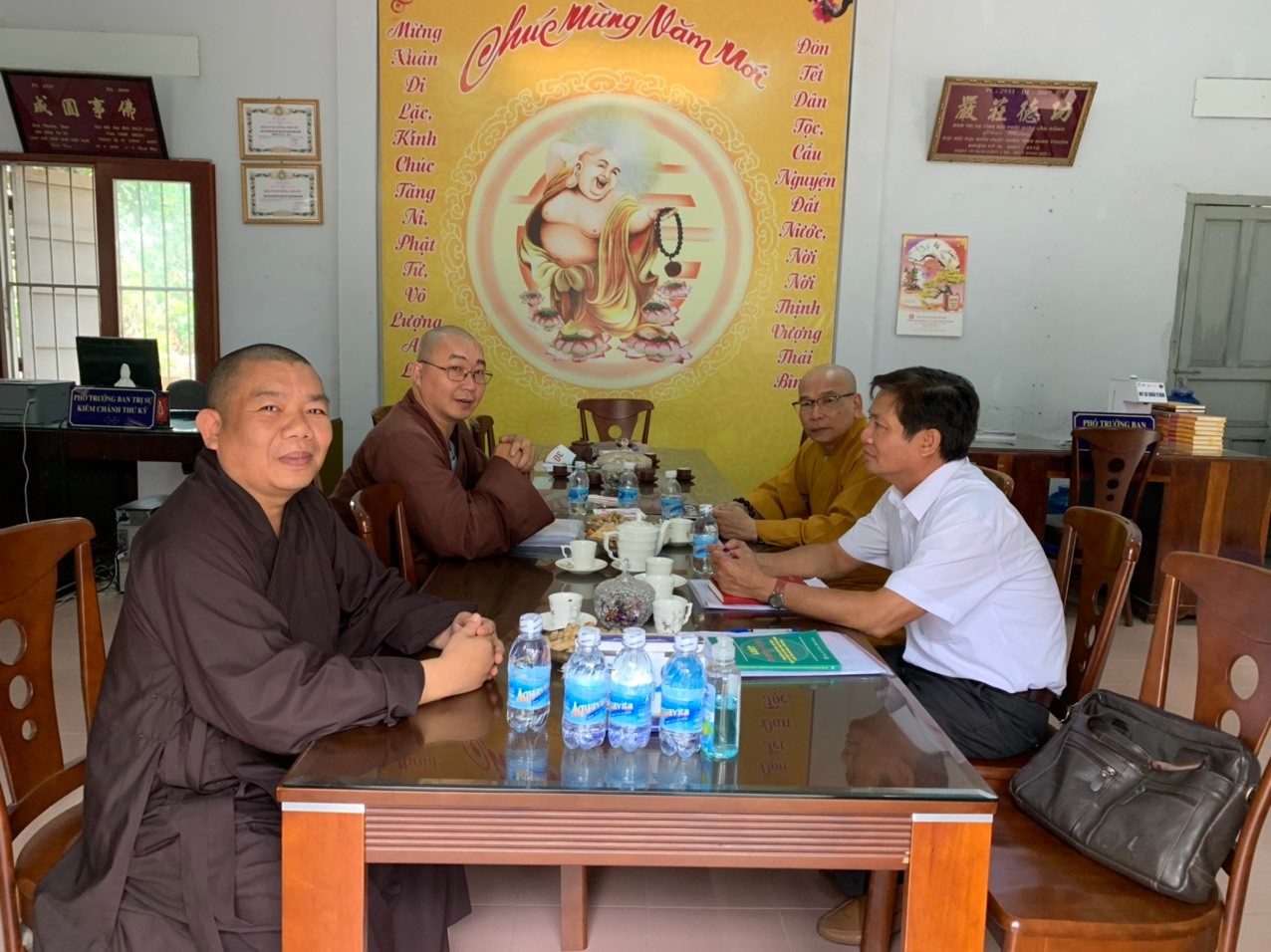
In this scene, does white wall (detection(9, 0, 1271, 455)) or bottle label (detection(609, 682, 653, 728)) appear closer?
bottle label (detection(609, 682, 653, 728))

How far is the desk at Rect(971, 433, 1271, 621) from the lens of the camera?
14.5ft

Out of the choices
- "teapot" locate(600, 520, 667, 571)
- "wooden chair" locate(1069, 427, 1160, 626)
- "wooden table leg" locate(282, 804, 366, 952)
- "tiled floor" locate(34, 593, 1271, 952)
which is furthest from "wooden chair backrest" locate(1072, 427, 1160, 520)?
"wooden table leg" locate(282, 804, 366, 952)

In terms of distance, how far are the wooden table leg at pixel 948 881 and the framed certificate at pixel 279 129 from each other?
16.0 feet

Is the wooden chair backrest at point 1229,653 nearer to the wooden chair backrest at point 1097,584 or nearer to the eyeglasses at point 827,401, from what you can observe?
the wooden chair backrest at point 1097,584

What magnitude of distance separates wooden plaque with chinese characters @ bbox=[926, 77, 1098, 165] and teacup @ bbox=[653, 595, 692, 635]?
165 inches

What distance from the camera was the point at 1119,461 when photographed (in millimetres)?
4223

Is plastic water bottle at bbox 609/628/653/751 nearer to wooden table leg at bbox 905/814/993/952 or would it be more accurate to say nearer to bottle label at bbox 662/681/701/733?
bottle label at bbox 662/681/701/733

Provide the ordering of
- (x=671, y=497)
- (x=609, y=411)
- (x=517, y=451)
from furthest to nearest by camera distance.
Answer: (x=609, y=411), (x=671, y=497), (x=517, y=451)

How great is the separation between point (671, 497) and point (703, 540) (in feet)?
2.09

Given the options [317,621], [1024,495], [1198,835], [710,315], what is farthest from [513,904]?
[710,315]

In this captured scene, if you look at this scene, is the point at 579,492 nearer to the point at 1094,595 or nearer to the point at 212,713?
the point at 1094,595

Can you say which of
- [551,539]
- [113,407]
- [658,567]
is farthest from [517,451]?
[113,407]

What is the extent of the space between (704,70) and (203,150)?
2.61 meters

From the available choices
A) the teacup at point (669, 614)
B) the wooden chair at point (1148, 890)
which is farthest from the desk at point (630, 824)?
the teacup at point (669, 614)
